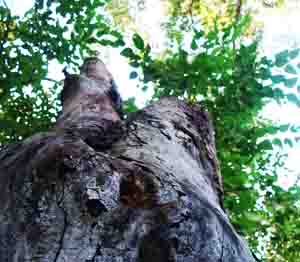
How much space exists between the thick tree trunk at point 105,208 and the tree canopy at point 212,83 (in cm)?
139

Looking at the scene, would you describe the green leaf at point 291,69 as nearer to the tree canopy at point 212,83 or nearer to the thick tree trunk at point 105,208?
the tree canopy at point 212,83

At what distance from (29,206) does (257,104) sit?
2568mm

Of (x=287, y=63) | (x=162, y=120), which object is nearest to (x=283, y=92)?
(x=287, y=63)

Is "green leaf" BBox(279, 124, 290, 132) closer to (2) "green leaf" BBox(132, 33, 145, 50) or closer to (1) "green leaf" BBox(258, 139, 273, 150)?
(1) "green leaf" BBox(258, 139, 273, 150)

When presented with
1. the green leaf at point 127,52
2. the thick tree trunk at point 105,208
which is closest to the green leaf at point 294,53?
the green leaf at point 127,52

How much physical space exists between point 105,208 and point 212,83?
2483mm

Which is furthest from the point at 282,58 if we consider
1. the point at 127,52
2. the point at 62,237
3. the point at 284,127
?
the point at 62,237

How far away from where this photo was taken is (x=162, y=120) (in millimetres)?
2232

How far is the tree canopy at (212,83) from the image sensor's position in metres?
3.35

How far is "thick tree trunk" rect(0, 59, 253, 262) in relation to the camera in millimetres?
1229

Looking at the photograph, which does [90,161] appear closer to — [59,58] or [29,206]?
[29,206]

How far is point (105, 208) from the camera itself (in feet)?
4.24

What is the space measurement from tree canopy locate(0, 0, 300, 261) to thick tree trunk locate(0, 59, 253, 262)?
1391mm

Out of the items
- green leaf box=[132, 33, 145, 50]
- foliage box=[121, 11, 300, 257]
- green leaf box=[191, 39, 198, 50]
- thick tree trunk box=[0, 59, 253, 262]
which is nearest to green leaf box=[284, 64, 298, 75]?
foliage box=[121, 11, 300, 257]
